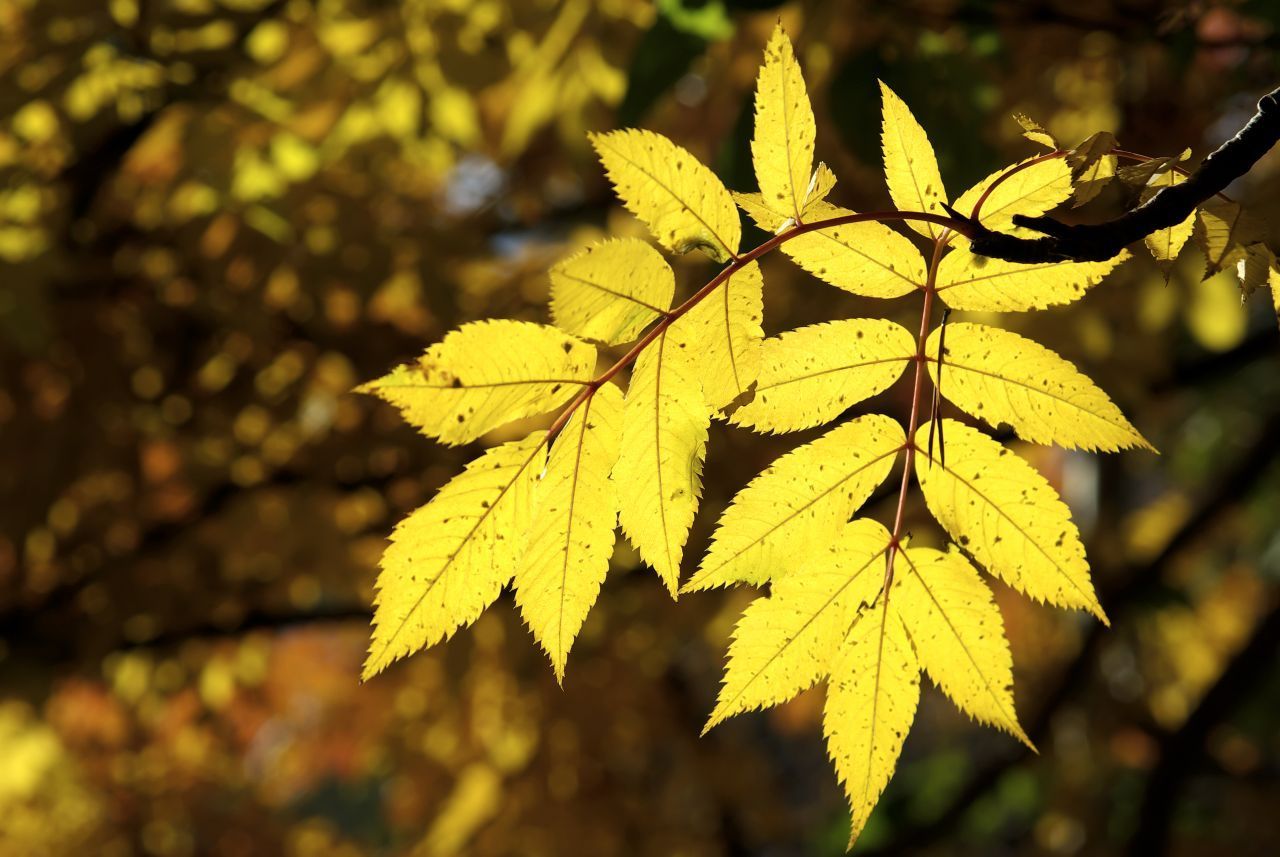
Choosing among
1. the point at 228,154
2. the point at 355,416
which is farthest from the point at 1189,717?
the point at 228,154

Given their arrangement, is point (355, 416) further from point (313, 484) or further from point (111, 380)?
point (111, 380)

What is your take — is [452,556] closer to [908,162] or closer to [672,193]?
[672,193]

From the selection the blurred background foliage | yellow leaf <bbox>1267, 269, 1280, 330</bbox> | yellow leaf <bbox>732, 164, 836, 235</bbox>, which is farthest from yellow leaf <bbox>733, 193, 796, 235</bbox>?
the blurred background foliage

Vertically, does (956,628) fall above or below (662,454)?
below

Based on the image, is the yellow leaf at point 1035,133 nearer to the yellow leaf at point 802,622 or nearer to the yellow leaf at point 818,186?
the yellow leaf at point 818,186

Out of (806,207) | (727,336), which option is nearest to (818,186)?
(806,207)
